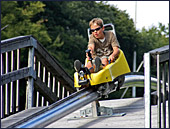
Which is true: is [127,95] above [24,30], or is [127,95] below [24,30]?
below

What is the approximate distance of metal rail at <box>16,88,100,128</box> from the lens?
4.60 meters

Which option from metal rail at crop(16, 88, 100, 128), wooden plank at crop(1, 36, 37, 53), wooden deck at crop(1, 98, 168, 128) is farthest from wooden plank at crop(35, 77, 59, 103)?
metal rail at crop(16, 88, 100, 128)

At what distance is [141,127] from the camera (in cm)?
484

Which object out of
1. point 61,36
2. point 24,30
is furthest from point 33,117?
point 61,36

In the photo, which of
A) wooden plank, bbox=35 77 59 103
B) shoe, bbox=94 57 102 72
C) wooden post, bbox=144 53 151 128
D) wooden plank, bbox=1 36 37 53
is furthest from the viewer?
wooden plank, bbox=35 77 59 103

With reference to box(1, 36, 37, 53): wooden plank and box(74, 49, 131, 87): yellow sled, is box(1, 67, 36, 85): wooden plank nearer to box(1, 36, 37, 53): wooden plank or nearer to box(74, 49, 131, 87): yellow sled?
box(1, 36, 37, 53): wooden plank

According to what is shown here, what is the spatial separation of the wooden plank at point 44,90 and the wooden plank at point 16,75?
23 cm

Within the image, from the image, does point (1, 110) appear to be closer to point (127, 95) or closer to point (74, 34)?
point (74, 34)

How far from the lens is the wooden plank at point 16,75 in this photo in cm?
640

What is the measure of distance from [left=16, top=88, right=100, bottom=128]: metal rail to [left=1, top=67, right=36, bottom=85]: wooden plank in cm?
133

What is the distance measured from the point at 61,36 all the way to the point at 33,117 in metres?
27.0

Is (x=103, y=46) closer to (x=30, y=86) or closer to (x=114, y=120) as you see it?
(x=114, y=120)

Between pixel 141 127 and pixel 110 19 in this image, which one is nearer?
pixel 141 127

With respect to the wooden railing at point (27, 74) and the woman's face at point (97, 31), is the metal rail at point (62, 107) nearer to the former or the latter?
the woman's face at point (97, 31)
